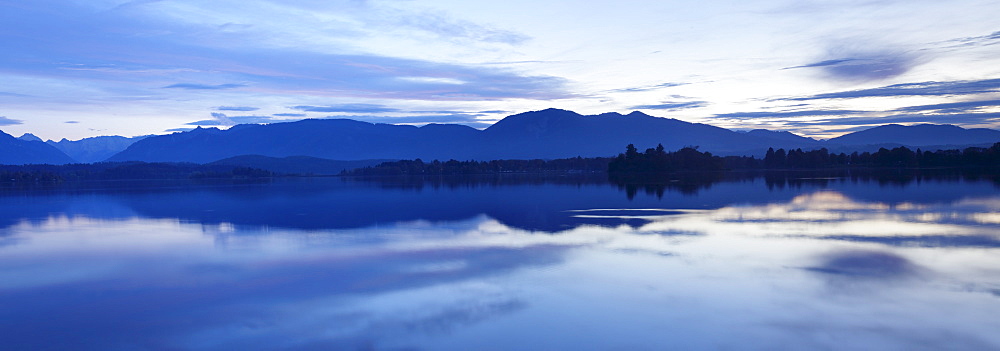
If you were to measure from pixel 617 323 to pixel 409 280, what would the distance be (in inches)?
228

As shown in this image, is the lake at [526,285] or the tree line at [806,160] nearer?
the lake at [526,285]

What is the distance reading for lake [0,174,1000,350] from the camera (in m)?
10.3

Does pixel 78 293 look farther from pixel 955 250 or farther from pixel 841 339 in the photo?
pixel 955 250

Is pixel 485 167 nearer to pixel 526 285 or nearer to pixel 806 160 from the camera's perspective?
pixel 806 160

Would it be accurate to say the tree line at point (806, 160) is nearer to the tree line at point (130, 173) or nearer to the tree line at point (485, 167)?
the tree line at point (485, 167)

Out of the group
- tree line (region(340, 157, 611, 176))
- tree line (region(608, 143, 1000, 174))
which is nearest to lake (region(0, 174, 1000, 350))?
tree line (region(608, 143, 1000, 174))

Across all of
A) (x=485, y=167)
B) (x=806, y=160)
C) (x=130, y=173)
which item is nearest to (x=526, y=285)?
(x=806, y=160)

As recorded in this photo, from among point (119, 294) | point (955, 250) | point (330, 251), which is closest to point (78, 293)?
point (119, 294)

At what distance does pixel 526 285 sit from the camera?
45.7 feet

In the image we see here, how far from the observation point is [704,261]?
53.9ft

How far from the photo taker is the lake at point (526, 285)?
1031 cm

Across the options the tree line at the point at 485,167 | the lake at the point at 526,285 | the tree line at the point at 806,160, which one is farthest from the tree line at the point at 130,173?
the lake at the point at 526,285

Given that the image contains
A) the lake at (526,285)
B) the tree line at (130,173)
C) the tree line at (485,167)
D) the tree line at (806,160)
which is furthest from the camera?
the tree line at (485,167)

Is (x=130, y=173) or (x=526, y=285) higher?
(x=130, y=173)
